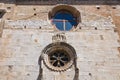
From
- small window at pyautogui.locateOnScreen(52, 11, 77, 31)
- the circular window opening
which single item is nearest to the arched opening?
small window at pyautogui.locateOnScreen(52, 11, 77, 31)

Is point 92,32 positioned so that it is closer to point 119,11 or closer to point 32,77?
point 119,11

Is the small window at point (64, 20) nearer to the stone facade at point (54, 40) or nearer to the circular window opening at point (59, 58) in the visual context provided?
the stone facade at point (54, 40)

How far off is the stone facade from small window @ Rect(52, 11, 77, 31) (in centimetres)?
48

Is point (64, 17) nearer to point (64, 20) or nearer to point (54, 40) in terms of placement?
point (64, 20)

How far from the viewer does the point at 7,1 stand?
17750 mm

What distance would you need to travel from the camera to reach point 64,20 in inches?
675

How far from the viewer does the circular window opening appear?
14.6m

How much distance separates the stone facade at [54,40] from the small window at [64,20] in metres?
0.48

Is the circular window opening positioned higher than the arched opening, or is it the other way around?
the arched opening

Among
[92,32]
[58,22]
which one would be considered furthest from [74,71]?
[58,22]

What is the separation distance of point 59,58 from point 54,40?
118 centimetres

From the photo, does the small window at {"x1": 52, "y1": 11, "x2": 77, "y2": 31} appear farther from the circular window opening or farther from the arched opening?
the circular window opening

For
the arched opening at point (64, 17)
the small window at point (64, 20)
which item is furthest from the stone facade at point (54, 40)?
the small window at point (64, 20)

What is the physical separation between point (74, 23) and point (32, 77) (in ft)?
16.0
